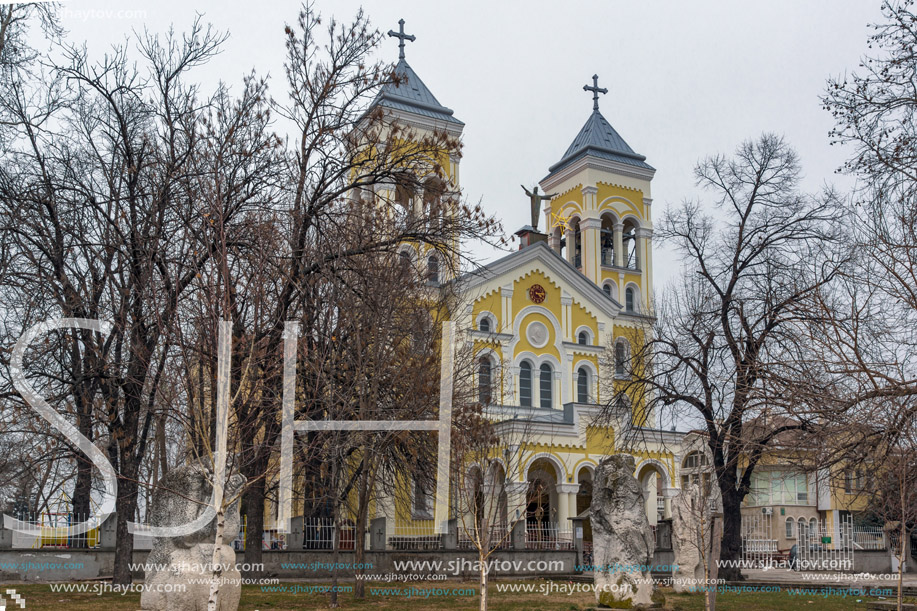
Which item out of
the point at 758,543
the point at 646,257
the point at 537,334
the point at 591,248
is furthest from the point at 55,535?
the point at 646,257

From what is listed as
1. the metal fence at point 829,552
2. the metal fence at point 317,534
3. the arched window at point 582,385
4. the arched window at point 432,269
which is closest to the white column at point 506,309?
the arched window at point 582,385

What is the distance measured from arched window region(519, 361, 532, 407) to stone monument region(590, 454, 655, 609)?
70.5 feet

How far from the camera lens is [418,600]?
17.3 meters

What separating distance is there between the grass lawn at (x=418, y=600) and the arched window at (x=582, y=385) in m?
19.7

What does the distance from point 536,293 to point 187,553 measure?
2869 centimetres

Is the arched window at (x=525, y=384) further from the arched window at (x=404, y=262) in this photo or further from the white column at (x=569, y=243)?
the arched window at (x=404, y=262)

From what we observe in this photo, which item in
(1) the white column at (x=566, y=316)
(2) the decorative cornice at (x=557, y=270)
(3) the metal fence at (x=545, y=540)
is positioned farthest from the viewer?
(1) the white column at (x=566, y=316)

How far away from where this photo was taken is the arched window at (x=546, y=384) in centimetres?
3962

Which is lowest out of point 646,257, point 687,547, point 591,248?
point 687,547

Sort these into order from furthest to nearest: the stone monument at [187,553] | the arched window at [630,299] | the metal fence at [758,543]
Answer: the arched window at [630,299] < the metal fence at [758,543] < the stone monument at [187,553]

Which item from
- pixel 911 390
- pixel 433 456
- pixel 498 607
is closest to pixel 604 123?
pixel 433 456

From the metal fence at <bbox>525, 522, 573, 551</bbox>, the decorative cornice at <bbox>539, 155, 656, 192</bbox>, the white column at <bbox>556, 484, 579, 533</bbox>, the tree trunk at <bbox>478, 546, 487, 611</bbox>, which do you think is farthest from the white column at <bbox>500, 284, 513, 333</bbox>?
the tree trunk at <bbox>478, 546, 487, 611</bbox>

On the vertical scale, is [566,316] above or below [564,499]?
above

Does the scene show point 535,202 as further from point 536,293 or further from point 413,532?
point 413,532
